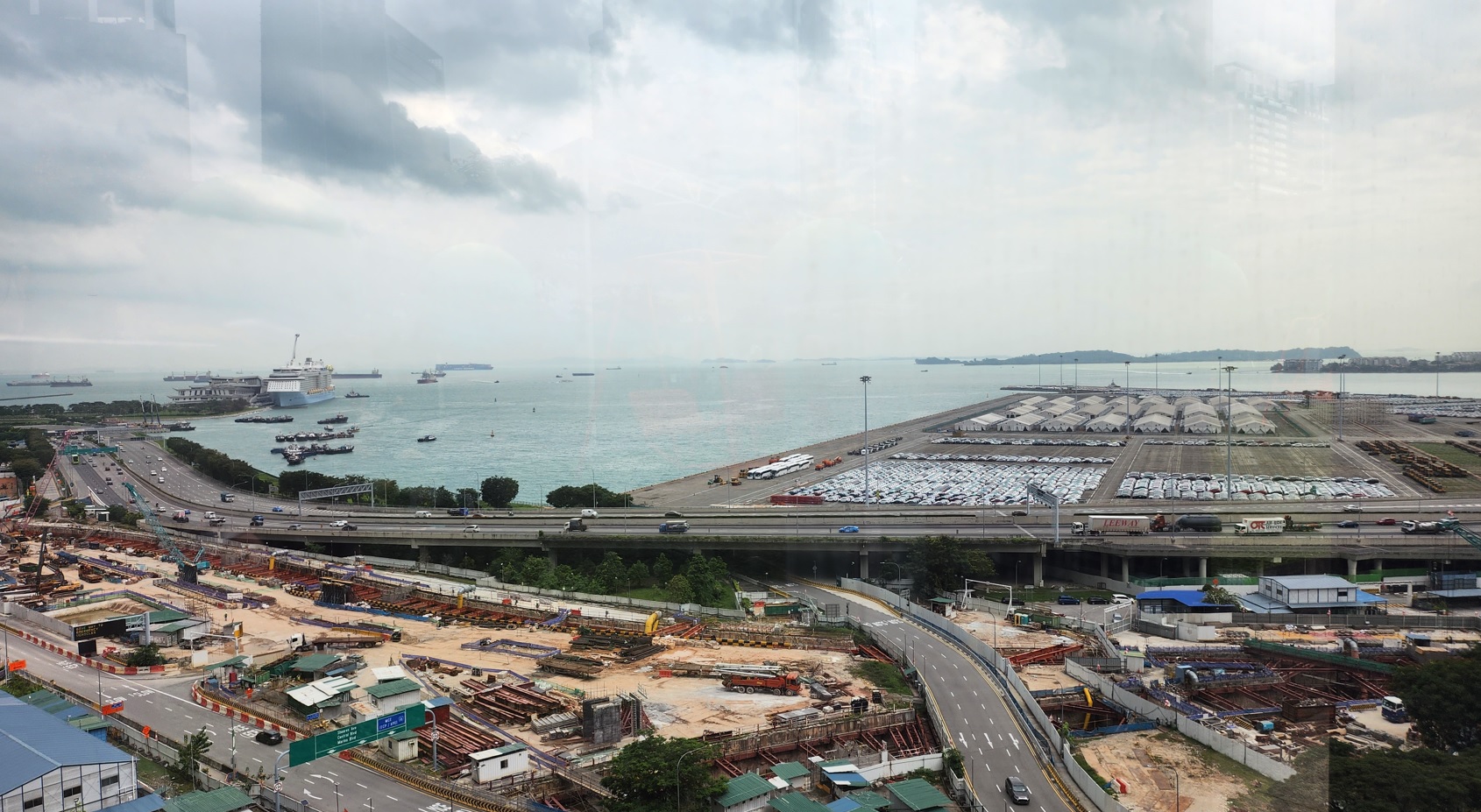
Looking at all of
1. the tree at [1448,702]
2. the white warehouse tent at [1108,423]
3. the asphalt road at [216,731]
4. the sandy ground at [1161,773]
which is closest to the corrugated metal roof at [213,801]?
the asphalt road at [216,731]

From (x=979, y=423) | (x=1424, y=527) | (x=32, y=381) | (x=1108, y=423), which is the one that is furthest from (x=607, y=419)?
(x=1424, y=527)

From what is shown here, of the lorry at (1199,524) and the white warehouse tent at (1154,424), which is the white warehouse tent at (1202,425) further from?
the lorry at (1199,524)

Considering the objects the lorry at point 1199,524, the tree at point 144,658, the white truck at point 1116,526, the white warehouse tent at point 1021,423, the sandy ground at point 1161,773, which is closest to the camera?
the sandy ground at point 1161,773

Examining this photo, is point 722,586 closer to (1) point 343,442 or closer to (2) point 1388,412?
(2) point 1388,412

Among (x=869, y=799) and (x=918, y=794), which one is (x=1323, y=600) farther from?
(x=869, y=799)

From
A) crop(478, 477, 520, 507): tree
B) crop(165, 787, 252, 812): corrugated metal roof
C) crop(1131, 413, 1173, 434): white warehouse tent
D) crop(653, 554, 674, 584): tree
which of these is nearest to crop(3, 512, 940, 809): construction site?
crop(165, 787, 252, 812): corrugated metal roof
